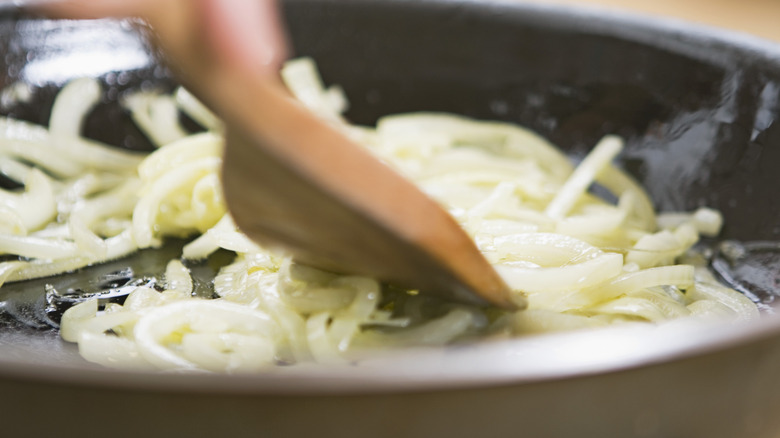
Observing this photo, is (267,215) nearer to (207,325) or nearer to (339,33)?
(207,325)

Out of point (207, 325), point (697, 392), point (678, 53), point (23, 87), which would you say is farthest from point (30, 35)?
point (697, 392)

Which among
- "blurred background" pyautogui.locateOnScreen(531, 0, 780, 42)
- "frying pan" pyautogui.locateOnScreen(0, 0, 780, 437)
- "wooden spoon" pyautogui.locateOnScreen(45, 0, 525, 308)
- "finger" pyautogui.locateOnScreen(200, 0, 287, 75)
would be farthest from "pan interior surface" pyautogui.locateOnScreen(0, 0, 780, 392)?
"blurred background" pyautogui.locateOnScreen(531, 0, 780, 42)

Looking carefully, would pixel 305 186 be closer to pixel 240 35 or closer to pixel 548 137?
pixel 240 35

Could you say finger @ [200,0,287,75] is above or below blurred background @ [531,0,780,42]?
below

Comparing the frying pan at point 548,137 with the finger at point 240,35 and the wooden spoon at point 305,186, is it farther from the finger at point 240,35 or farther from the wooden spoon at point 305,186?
the finger at point 240,35

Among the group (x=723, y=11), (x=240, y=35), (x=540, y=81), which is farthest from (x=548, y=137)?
(x=723, y=11)

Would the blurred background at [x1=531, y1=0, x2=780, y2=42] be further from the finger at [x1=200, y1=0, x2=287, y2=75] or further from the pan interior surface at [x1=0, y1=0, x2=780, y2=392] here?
the finger at [x1=200, y1=0, x2=287, y2=75]

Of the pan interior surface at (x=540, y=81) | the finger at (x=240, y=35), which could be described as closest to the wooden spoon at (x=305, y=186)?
the finger at (x=240, y=35)
